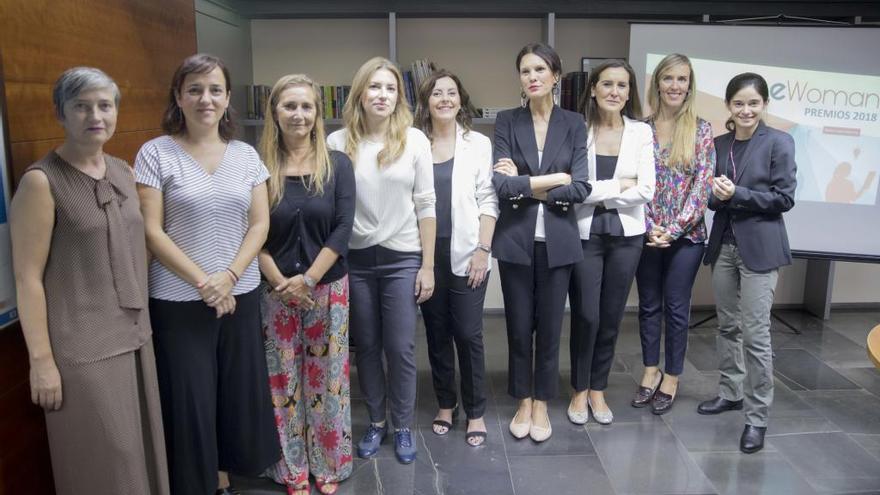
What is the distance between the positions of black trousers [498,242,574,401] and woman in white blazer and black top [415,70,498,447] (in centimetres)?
16

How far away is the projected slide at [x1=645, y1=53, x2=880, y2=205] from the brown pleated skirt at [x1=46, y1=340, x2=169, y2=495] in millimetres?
3321

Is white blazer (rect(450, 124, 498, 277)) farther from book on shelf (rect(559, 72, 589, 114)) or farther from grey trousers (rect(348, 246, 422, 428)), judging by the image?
book on shelf (rect(559, 72, 589, 114))

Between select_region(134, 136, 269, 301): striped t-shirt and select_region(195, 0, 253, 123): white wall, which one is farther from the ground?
select_region(195, 0, 253, 123): white wall

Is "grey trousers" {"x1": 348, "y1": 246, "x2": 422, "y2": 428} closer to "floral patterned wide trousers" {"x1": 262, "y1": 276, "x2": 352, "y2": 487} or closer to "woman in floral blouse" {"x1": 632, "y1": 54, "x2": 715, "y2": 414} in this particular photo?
"floral patterned wide trousers" {"x1": 262, "y1": 276, "x2": 352, "y2": 487}

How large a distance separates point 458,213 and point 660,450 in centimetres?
133

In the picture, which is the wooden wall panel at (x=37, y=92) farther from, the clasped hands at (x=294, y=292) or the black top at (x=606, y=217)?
the black top at (x=606, y=217)

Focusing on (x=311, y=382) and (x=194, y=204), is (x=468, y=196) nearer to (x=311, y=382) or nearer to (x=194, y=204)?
(x=311, y=382)

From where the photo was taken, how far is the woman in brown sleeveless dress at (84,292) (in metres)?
1.68

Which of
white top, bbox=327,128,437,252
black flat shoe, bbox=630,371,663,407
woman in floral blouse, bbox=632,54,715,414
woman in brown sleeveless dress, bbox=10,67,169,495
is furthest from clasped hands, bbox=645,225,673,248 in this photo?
woman in brown sleeveless dress, bbox=10,67,169,495

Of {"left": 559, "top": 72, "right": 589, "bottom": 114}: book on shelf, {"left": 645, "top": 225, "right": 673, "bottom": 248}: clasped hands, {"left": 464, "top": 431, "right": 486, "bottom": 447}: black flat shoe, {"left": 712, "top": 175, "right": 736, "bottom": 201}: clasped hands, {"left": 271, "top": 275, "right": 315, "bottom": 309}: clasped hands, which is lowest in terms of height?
{"left": 464, "top": 431, "right": 486, "bottom": 447}: black flat shoe

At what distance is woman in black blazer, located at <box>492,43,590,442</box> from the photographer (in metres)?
2.60

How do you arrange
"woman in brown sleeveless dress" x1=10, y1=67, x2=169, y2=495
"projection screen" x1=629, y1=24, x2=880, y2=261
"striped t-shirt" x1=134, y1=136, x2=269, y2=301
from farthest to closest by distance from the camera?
"projection screen" x1=629, y1=24, x2=880, y2=261
"striped t-shirt" x1=134, y1=136, x2=269, y2=301
"woman in brown sleeveless dress" x1=10, y1=67, x2=169, y2=495

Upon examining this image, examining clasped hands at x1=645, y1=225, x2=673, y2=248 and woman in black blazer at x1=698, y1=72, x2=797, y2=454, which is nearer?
woman in black blazer at x1=698, y1=72, x2=797, y2=454

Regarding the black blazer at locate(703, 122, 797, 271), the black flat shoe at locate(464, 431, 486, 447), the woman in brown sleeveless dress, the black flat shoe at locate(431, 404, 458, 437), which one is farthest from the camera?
the black flat shoe at locate(431, 404, 458, 437)
